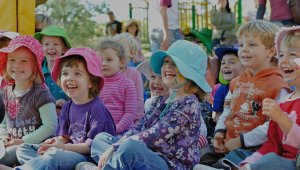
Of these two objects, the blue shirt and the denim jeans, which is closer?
the denim jeans

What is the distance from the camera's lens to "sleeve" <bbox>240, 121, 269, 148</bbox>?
13.1 feet

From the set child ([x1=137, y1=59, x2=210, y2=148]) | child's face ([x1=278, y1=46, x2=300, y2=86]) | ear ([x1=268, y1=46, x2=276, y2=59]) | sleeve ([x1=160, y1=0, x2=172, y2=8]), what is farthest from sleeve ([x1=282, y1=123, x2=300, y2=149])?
sleeve ([x1=160, y1=0, x2=172, y2=8])

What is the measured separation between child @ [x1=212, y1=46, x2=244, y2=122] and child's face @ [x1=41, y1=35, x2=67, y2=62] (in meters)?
1.65

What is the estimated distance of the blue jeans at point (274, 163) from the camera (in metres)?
3.51

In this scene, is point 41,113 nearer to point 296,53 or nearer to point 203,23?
point 296,53

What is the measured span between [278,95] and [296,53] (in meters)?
0.36

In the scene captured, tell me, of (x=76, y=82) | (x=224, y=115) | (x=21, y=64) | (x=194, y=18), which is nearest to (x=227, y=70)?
(x=224, y=115)

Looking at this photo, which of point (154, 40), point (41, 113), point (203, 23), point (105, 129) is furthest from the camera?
point (203, 23)

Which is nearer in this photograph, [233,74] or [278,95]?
[278,95]

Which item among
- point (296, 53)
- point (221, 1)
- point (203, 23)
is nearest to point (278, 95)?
point (296, 53)

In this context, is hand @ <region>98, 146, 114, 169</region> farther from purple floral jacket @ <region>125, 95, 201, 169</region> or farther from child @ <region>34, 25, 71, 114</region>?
child @ <region>34, 25, 71, 114</region>

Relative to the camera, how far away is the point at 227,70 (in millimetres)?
4836

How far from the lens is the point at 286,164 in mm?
3521

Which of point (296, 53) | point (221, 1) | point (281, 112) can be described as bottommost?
point (281, 112)
